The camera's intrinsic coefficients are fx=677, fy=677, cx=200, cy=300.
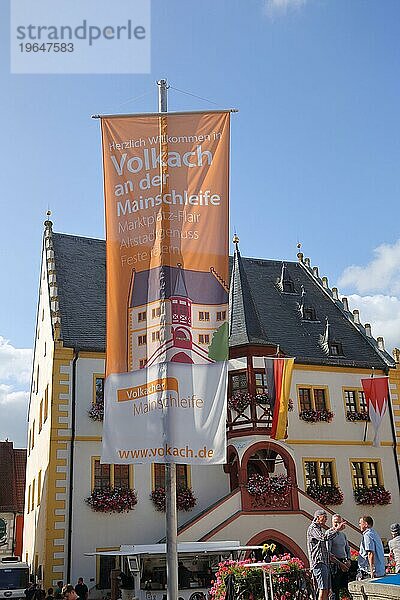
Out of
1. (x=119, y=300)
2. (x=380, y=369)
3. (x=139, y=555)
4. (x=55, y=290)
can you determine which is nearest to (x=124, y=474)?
(x=139, y=555)

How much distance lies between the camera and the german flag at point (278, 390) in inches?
952

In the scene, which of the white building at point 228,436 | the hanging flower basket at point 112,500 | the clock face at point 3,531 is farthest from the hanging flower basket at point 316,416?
the clock face at point 3,531

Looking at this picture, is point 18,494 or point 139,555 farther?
point 18,494

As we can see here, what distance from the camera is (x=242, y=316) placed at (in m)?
27.7

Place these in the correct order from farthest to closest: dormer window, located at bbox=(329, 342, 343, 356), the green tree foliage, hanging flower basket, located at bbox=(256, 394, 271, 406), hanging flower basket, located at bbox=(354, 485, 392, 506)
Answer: dormer window, located at bbox=(329, 342, 343, 356), hanging flower basket, located at bbox=(354, 485, 392, 506), hanging flower basket, located at bbox=(256, 394, 271, 406), the green tree foliage

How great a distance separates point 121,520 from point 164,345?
49.0 ft

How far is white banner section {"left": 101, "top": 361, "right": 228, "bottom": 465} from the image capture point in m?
10.3

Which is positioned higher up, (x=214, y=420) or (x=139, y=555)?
(x=214, y=420)

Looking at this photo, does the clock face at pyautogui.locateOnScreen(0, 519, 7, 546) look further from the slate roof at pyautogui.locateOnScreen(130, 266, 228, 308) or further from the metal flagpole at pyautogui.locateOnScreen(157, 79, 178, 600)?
the slate roof at pyautogui.locateOnScreen(130, 266, 228, 308)

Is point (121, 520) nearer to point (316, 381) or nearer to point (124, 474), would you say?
point (124, 474)

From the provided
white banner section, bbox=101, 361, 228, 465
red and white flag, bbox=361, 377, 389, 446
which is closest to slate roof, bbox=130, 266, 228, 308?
white banner section, bbox=101, 361, 228, 465

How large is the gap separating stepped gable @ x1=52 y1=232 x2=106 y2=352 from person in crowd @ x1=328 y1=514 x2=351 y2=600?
15.6 metres

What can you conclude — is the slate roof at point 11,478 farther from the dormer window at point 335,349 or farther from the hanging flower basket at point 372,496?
the hanging flower basket at point 372,496

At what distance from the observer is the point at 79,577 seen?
2264 cm
